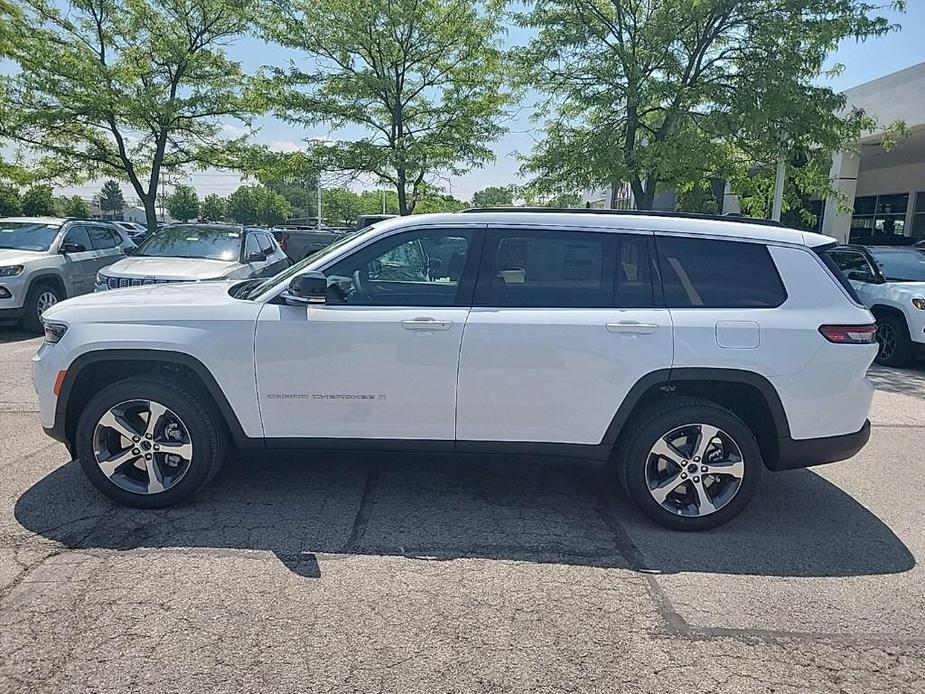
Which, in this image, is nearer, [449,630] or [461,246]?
[449,630]

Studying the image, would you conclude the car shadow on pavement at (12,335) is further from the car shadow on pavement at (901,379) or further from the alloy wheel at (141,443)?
the car shadow on pavement at (901,379)

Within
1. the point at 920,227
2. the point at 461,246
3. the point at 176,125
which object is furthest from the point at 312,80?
the point at 920,227

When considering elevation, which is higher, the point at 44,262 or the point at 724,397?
the point at 44,262

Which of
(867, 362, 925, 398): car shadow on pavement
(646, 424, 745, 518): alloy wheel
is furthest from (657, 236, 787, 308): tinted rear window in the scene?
(867, 362, 925, 398): car shadow on pavement

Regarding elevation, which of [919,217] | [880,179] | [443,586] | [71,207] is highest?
[880,179]

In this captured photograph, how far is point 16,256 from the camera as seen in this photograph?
30.7 feet

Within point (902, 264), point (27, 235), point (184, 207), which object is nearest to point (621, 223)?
point (902, 264)

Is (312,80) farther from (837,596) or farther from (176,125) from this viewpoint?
(837,596)

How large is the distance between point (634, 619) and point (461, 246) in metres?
2.22

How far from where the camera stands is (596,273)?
376cm

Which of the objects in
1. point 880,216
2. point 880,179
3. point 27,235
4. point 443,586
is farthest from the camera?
point 880,216

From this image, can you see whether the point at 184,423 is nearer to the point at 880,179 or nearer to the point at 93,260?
the point at 93,260

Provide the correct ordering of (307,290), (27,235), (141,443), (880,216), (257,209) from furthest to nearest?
(257,209)
(880,216)
(27,235)
(141,443)
(307,290)

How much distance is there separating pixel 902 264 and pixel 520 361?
901 cm
